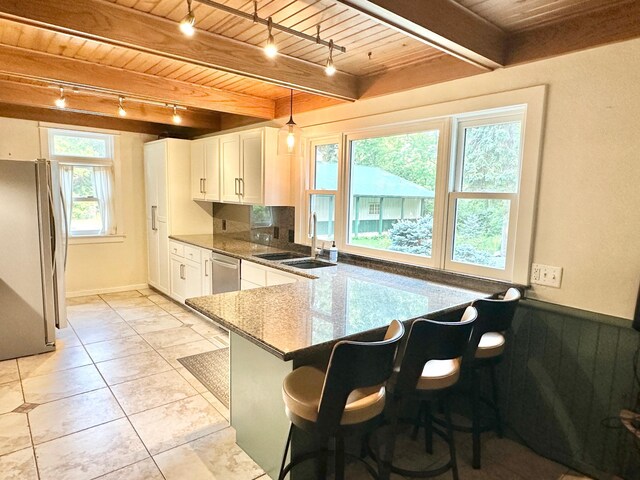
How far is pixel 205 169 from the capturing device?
4895 millimetres

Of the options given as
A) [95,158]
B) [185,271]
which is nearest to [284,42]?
[185,271]

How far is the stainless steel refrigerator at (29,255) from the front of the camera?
3299mm

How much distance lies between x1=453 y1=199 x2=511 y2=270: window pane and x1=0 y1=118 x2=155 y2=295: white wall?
15.4 feet

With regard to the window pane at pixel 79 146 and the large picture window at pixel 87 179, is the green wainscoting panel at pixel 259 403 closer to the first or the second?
the large picture window at pixel 87 179

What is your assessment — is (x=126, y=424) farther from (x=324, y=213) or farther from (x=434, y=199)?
(x=434, y=199)

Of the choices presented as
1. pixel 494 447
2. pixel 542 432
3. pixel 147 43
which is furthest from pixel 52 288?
pixel 542 432

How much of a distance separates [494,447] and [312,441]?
122 cm

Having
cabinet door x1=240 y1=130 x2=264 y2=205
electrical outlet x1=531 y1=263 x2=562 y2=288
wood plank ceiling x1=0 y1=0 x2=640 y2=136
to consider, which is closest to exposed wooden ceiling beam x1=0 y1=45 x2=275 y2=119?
wood plank ceiling x1=0 y1=0 x2=640 y2=136

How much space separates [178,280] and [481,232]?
12.3ft

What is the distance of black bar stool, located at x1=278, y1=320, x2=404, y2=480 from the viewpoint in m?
1.39

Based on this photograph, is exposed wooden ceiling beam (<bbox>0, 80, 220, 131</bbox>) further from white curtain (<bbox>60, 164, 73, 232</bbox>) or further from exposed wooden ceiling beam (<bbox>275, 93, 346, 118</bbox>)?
exposed wooden ceiling beam (<bbox>275, 93, 346, 118</bbox>)

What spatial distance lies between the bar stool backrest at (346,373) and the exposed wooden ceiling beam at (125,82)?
308cm

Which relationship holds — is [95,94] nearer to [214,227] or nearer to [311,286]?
[214,227]

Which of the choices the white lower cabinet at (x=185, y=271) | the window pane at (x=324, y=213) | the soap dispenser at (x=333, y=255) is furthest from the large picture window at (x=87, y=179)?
the soap dispenser at (x=333, y=255)
